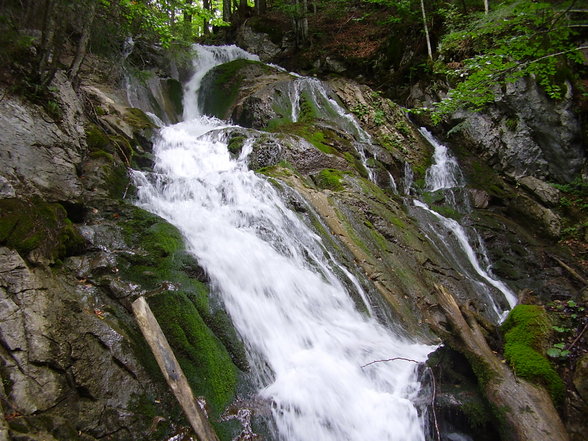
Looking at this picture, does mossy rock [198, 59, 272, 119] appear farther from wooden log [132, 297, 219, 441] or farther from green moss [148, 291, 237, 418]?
wooden log [132, 297, 219, 441]

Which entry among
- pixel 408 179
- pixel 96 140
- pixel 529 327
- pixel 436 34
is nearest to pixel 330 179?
pixel 408 179

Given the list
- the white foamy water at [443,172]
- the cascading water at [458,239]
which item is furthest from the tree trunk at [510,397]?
the white foamy water at [443,172]

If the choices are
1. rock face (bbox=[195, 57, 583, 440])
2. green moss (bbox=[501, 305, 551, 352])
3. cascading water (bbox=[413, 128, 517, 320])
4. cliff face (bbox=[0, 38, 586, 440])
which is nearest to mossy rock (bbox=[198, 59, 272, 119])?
rock face (bbox=[195, 57, 583, 440])

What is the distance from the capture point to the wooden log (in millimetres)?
3010

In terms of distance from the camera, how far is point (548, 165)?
1207 cm

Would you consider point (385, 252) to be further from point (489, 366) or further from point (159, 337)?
point (159, 337)

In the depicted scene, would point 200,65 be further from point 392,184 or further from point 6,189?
point 6,189

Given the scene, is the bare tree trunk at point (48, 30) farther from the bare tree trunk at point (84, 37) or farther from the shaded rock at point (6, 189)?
the shaded rock at point (6, 189)

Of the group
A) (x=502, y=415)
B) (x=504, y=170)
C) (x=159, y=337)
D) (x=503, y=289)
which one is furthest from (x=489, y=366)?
(x=504, y=170)

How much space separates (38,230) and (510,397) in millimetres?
5262

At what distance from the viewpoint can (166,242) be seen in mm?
5008

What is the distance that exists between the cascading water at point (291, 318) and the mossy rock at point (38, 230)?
5.13ft

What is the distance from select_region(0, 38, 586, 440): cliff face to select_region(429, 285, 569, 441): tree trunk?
242 millimetres

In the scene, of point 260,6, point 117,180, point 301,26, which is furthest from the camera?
point 260,6
